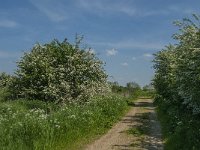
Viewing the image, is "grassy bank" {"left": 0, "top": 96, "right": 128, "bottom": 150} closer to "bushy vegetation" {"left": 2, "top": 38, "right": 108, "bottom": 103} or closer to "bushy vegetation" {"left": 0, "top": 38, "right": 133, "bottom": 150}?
"bushy vegetation" {"left": 0, "top": 38, "right": 133, "bottom": 150}

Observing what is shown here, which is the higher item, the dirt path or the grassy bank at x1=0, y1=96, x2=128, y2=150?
the grassy bank at x1=0, y1=96, x2=128, y2=150

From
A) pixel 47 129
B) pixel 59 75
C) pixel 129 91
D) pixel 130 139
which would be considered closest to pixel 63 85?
pixel 59 75

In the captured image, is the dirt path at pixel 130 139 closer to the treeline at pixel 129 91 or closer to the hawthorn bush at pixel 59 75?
the hawthorn bush at pixel 59 75

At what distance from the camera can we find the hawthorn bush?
3002cm

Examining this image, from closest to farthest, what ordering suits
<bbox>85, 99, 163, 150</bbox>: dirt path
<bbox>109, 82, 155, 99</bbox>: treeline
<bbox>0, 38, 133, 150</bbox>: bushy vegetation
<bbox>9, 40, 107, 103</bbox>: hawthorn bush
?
<bbox>85, 99, 163, 150</bbox>: dirt path → <bbox>0, 38, 133, 150</bbox>: bushy vegetation → <bbox>9, 40, 107, 103</bbox>: hawthorn bush → <bbox>109, 82, 155, 99</bbox>: treeline

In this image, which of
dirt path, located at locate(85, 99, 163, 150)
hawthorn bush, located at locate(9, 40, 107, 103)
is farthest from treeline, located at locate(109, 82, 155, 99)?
dirt path, located at locate(85, 99, 163, 150)

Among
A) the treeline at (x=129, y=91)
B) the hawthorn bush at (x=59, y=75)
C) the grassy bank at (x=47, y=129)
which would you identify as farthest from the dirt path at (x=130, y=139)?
the treeline at (x=129, y=91)

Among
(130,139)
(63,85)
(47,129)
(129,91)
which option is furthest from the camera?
(129,91)

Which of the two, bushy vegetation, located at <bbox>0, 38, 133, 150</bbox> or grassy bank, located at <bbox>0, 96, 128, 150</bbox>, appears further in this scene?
bushy vegetation, located at <bbox>0, 38, 133, 150</bbox>

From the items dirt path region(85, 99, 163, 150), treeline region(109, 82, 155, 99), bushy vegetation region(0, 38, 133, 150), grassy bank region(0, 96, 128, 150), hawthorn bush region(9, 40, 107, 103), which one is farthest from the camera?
treeline region(109, 82, 155, 99)

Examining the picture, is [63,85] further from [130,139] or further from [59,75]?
[130,139]

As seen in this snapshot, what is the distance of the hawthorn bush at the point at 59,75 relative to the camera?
3002cm

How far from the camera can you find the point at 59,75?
30.4m

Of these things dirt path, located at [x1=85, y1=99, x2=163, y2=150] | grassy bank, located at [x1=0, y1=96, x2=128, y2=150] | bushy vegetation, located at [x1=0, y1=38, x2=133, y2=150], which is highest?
bushy vegetation, located at [x1=0, y1=38, x2=133, y2=150]
